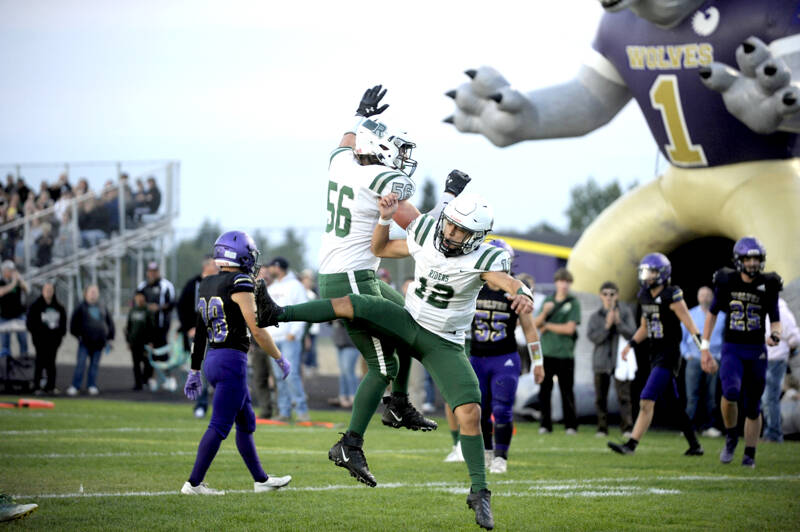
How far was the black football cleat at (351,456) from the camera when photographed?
680cm

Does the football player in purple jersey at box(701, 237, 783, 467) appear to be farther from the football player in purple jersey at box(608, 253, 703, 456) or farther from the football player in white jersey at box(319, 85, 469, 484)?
the football player in white jersey at box(319, 85, 469, 484)

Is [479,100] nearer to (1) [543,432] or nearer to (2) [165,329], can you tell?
(1) [543,432]

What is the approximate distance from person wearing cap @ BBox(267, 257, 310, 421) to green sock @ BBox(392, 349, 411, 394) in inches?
228

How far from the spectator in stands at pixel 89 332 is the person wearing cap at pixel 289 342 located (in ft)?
14.8

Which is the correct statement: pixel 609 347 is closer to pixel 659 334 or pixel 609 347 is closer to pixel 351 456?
pixel 659 334

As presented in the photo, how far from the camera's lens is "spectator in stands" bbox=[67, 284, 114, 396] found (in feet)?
55.6

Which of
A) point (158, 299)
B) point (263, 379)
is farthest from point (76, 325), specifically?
point (263, 379)

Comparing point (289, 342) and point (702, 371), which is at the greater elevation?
point (289, 342)

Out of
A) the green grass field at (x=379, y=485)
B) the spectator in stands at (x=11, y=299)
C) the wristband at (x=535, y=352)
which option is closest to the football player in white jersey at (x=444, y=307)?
the green grass field at (x=379, y=485)

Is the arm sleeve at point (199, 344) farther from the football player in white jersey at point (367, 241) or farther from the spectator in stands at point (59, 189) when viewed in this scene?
the spectator in stands at point (59, 189)

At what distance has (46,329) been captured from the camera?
16750 millimetres

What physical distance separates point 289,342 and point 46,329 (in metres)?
5.22

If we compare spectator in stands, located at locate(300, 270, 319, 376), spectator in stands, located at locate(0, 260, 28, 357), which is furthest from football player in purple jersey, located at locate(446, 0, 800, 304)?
spectator in stands, located at locate(0, 260, 28, 357)

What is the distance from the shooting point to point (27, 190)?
73.4 feet
